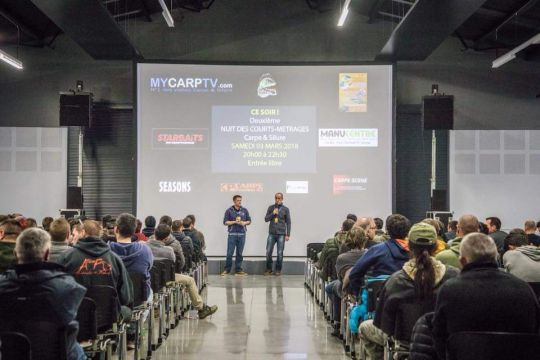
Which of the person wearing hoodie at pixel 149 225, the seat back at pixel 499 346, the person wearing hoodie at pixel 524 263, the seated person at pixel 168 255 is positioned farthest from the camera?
the person wearing hoodie at pixel 149 225

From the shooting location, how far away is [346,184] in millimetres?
12742

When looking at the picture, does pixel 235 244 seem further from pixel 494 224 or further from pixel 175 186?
pixel 494 224

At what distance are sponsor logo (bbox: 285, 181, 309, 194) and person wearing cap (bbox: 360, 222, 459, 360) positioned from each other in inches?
350

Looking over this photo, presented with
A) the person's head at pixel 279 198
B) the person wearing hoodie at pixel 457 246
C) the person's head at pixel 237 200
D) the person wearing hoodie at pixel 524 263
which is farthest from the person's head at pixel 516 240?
the person's head at pixel 237 200

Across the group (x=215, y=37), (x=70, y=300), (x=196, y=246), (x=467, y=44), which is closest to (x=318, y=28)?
(x=215, y=37)

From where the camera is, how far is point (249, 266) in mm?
12641

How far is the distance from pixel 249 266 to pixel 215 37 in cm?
481

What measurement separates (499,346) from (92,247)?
2650mm

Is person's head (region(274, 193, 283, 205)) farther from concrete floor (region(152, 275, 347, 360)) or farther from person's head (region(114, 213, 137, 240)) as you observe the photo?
person's head (region(114, 213, 137, 240))

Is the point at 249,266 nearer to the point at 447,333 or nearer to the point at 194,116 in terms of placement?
the point at 194,116

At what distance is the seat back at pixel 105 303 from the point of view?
4.06 meters

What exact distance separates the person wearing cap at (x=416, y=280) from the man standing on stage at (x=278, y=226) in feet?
27.5

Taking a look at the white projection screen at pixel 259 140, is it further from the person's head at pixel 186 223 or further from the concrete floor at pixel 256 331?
the person's head at pixel 186 223

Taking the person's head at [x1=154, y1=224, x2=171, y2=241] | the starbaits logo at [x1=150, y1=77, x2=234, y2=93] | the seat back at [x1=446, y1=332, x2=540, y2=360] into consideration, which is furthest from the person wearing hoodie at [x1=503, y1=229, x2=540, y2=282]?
the starbaits logo at [x1=150, y1=77, x2=234, y2=93]
